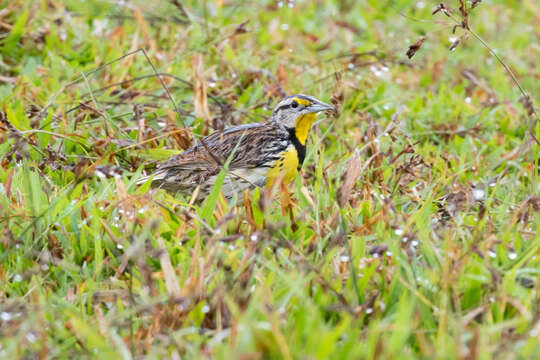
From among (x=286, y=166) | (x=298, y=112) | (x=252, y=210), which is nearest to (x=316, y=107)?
(x=298, y=112)

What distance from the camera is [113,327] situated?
113 inches

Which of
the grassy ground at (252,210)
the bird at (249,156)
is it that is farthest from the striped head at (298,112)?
the grassy ground at (252,210)

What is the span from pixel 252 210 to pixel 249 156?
84cm

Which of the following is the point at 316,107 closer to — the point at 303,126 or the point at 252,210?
the point at 303,126

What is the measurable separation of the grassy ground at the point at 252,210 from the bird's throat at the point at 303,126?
0.09 m

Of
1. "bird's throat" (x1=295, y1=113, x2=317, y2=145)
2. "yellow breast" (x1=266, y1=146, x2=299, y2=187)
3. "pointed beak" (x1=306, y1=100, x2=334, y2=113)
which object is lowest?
"yellow breast" (x1=266, y1=146, x2=299, y2=187)

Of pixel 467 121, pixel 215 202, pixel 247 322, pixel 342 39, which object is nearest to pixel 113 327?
pixel 247 322

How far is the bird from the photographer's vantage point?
14.6 ft

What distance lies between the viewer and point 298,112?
4.91 meters

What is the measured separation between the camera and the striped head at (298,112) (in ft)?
16.1

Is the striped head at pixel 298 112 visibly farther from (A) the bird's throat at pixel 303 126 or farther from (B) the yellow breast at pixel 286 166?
(B) the yellow breast at pixel 286 166

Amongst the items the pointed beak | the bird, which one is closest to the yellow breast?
the bird

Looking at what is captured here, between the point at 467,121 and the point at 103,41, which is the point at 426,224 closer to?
the point at 467,121

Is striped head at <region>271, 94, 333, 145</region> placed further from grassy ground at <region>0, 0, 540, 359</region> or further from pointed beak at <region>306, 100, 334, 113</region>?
grassy ground at <region>0, 0, 540, 359</region>
